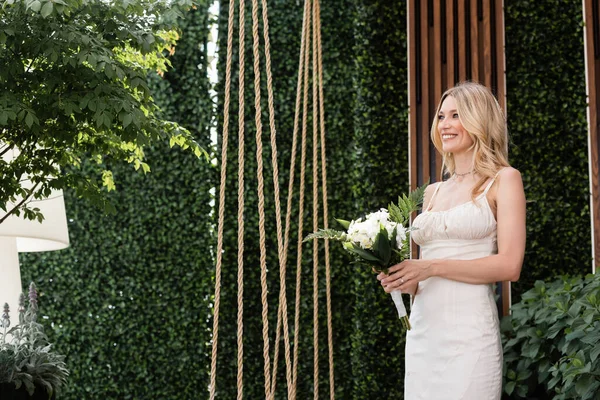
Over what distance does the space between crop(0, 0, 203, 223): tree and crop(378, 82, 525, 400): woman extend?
1391 millimetres

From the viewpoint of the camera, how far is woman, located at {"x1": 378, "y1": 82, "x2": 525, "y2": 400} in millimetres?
2064

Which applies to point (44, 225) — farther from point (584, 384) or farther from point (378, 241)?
point (584, 384)

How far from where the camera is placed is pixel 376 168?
15.2ft

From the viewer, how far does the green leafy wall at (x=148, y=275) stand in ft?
16.5

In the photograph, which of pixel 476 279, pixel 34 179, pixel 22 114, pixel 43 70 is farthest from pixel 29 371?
pixel 476 279

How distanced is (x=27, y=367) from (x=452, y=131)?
6.70 feet

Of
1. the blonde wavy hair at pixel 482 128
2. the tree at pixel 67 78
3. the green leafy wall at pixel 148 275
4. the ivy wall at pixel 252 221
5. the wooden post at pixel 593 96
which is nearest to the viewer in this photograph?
the blonde wavy hair at pixel 482 128

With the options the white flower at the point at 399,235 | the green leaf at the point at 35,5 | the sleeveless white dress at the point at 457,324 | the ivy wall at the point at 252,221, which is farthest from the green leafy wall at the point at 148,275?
the white flower at the point at 399,235

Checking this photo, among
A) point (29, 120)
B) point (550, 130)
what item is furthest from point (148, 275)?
point (550, 130)

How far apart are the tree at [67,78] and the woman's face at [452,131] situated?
4.39 ft

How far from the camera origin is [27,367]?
119 inches

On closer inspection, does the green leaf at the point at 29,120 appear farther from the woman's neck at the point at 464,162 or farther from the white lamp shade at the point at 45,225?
the woman's neck at the point at 464,162

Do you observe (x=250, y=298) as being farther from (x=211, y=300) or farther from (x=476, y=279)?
(x=476, y=279)

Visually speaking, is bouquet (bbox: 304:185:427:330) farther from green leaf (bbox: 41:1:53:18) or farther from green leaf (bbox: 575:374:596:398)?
green leaf (bbox: 41:1:53:18)
